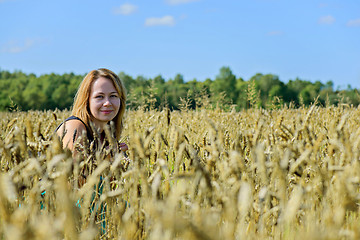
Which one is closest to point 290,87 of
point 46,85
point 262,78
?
point 262,78

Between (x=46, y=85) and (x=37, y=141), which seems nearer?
(x=37, y=141)

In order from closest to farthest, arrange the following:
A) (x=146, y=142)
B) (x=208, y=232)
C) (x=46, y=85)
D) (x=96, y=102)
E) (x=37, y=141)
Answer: (x=208, y=232)
(x=146, y=142)
(x=37, y=141)
(x=96, y=102)
(x=46, y=85)

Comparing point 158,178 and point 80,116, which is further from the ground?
point 80,116

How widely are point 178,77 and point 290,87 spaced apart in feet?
83.6

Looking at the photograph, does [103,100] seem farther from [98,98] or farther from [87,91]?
[87,91]

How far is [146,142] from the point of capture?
4.36 ft

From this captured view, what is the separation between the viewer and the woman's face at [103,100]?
3.26 meters

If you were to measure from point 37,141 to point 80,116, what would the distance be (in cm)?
183

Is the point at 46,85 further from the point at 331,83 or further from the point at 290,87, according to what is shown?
the point at 331,83

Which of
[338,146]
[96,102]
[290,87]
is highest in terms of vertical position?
[290,87]

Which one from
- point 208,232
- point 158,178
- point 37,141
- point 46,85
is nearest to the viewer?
point 208,232

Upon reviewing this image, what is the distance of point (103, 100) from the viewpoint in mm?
3295

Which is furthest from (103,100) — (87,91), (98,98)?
(87,91)

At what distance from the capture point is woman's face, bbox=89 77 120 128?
326 cm
